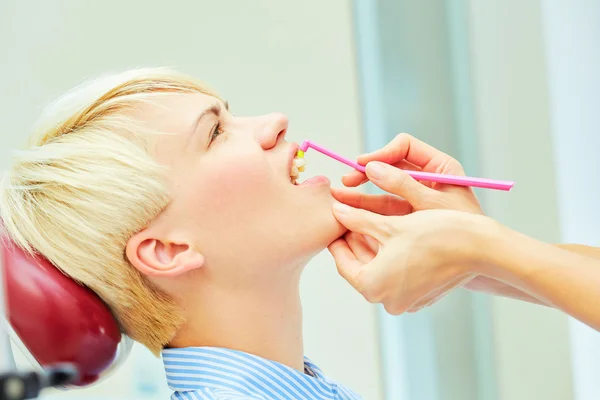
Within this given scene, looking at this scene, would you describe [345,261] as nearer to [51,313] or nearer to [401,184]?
[401,184]

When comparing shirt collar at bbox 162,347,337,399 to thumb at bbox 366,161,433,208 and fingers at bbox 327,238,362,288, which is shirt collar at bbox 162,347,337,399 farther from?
thumb at bbox 366,161,433,208

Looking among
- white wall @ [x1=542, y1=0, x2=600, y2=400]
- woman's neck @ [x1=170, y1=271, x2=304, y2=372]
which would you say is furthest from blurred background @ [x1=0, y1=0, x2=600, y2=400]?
woman's neck @ [x1=170, y1=271, x2=304, y2=372]

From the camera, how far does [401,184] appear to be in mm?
1277

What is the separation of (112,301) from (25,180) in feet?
0.91

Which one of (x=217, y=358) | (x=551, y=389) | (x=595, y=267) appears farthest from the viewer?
(x=551, y=389)

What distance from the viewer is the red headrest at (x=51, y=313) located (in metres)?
1.25

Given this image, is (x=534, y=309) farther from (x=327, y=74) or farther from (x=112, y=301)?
(x=112, y=301)

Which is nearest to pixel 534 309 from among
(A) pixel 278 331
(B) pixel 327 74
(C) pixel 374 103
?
(C) pixel 374 103

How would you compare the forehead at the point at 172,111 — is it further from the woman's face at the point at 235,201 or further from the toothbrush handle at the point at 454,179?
the toothbrush handle at the point at 454,179

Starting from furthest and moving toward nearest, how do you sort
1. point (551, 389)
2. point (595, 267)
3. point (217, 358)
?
point (551, 389) < point (217, 358) < point (595, 267)

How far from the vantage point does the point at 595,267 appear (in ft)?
3.83

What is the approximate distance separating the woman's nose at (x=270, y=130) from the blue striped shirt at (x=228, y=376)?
1.27 ft

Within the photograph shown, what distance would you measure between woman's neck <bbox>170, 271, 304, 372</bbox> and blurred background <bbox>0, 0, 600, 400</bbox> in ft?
2.95

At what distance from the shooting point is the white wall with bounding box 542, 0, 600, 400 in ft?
6.49
